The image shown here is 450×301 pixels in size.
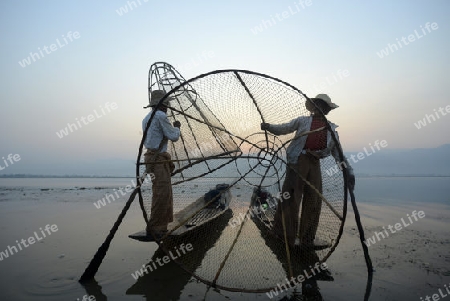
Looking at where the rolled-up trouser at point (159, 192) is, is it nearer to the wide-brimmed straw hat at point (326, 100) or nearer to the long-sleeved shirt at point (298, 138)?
the long-sleeved shirt at point (298, 138)

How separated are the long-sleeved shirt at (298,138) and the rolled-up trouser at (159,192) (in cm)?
178

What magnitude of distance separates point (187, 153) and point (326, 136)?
290cm

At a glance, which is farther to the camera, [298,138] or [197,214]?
[197,214]

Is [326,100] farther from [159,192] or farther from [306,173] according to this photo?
[159,192]

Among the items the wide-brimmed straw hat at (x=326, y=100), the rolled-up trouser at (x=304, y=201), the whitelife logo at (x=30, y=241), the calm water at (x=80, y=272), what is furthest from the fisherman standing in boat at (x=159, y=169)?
Answer: the whitelife logo at (x=30, y=241)

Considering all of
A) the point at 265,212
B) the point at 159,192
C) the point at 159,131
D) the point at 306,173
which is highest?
the point at 159,131

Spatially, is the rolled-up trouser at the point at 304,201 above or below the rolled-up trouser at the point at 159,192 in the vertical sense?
below

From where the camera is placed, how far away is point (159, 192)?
4.06m

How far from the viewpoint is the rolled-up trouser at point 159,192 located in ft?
13.1

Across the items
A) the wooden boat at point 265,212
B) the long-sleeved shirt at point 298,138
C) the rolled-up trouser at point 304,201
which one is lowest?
the wooden boat at point 265,212

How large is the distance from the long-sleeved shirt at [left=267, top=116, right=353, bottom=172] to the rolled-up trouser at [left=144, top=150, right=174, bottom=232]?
5.84ft

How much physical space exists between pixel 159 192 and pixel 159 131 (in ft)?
3.10

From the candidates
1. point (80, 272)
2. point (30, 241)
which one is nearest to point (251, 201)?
point (80, 272)

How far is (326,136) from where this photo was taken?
3920mm
